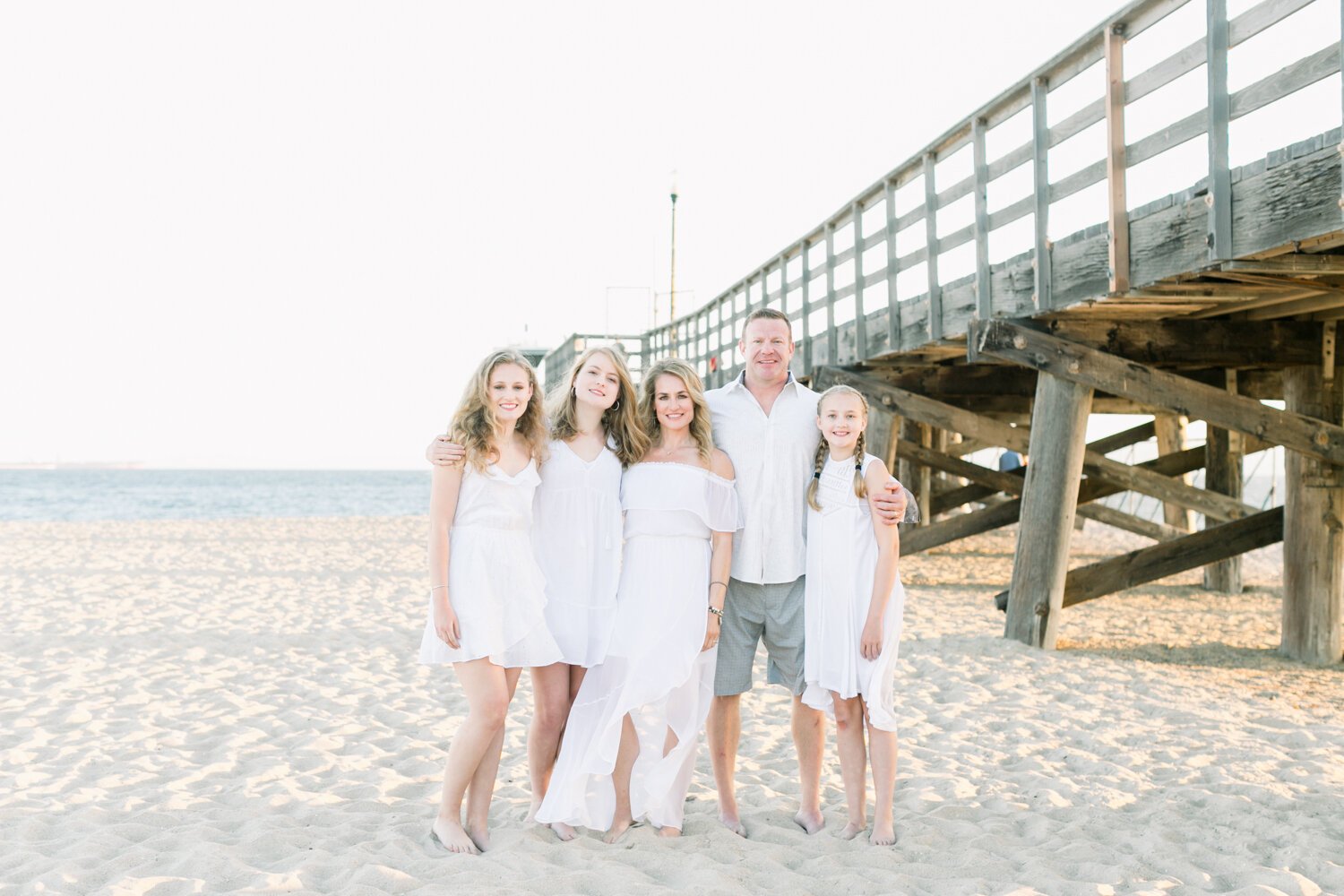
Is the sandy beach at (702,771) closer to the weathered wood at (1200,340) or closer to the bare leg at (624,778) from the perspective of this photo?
the bare leg at (624,778)

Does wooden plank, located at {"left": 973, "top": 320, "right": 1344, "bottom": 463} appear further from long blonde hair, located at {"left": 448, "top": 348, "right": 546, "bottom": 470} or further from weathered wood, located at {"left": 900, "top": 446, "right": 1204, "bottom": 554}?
long blonde hair, located at {"left": 448, "top": 348, "right": 546, "bottom": 470}

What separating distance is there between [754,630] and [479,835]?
116 centimetres

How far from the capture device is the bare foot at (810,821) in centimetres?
368

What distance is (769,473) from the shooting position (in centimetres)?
369

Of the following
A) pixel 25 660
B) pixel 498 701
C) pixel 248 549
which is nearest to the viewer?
pixel 498 701

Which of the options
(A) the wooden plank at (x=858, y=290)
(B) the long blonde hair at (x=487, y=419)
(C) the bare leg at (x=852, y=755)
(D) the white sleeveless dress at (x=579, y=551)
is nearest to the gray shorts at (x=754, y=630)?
(C) the bare leg at (x=852, y=755)

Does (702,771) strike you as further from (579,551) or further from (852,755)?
(579,551)

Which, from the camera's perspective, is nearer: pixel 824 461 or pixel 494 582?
pixel 494 582

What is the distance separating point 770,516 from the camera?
367cm

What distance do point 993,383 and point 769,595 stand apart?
704cm

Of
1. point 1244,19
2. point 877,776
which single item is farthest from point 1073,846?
point 1244,19

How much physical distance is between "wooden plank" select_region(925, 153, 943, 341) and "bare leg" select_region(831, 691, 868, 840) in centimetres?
460

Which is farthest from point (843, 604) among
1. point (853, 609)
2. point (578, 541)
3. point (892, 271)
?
point (892, 271)

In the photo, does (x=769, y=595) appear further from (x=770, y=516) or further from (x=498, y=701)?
(x=498, y=701)
